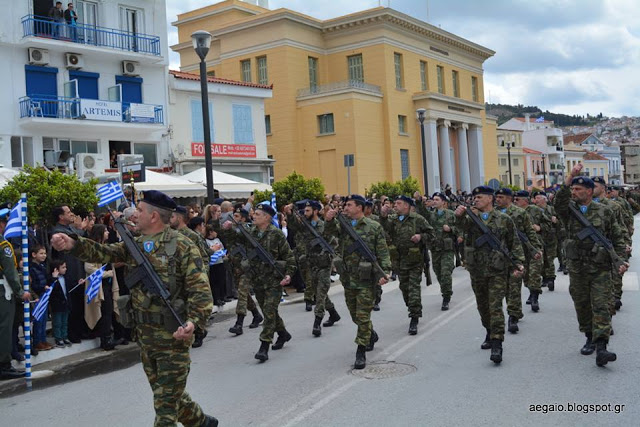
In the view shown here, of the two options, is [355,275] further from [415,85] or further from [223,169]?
[415,85]

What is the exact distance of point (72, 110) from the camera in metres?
24.8

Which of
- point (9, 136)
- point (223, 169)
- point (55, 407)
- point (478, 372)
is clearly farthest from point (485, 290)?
point (223, 169)

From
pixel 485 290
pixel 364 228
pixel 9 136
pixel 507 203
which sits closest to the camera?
pixel 485 290

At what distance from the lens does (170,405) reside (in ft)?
15.4

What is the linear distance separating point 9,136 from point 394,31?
28.7 m

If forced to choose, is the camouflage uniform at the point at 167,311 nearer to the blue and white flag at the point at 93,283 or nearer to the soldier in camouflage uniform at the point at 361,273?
the soldier in camouflage uniform at the point at 361,273

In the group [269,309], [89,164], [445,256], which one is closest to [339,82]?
[89,164]

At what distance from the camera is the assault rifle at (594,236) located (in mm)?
7258

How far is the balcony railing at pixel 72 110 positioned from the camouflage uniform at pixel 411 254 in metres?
17.7

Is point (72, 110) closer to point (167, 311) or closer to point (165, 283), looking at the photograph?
point (165, 283)

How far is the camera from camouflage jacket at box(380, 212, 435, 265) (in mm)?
10094

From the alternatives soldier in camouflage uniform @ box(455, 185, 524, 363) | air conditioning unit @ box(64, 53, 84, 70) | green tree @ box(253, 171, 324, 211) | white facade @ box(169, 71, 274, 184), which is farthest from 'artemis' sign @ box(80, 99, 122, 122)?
soldier in camouflage uniform @ box(455, 185, 524, 363)

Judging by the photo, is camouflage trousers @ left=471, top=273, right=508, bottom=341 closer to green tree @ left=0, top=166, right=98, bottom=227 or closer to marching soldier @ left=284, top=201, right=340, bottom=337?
marching soldier @ left=284, top=201, right=340, bottom=337

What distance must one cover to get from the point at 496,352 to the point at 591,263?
148 cm
